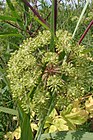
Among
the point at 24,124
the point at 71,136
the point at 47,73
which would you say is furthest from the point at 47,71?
the point at 71,136

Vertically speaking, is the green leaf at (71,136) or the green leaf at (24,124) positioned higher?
the green leaf at (24,124)

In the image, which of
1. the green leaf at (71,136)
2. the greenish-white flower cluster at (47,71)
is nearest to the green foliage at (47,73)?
the greenish-white flower cluster at (47,71)

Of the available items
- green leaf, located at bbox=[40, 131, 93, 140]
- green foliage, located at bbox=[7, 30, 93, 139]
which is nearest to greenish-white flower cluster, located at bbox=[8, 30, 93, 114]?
green foliage, located at bbox=[7, 30, 93, 139]

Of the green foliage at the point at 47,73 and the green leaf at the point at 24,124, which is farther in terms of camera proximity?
the green leaf at the point at 24,124

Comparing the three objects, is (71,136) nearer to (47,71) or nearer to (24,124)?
(24,124)


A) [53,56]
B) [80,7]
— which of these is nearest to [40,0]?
[80,7]

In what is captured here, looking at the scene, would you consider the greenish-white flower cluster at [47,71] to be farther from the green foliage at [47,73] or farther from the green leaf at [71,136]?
the green leaf at [71,136]

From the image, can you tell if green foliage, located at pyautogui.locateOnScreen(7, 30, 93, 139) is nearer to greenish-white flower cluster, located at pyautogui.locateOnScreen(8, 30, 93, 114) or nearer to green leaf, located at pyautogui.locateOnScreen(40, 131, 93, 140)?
greenish-white flower cluster, located at pyautogui.locateOnScreen(8, 30, 93, 114)

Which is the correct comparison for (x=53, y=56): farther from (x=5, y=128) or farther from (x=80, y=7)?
(x=80, y=7)
